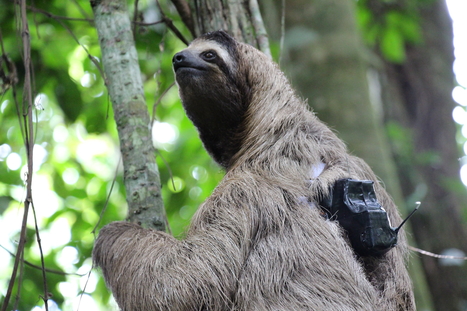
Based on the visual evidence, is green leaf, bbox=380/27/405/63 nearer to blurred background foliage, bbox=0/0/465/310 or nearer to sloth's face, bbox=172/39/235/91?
blurred background foliage, bbox=0/0/465/310

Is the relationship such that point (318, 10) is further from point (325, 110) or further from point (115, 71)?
point (115, 71)

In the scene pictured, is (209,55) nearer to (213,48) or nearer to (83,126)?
(213,48)

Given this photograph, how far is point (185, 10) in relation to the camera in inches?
287

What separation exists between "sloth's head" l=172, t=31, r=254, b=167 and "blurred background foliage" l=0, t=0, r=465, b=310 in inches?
22.6

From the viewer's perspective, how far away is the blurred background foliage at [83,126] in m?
7.12

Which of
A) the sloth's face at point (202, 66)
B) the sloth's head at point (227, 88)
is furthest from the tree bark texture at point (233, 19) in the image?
the sloth's face at point (202, 66)

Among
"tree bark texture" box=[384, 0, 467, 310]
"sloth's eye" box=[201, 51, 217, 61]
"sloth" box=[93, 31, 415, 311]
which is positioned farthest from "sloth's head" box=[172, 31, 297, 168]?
"tree bark texture" box=[384, 0, 467, 310]

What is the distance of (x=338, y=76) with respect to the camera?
29.0 feet

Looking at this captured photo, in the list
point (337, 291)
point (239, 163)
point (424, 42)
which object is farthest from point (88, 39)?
point (424, 42)

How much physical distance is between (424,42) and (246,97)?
10.9m

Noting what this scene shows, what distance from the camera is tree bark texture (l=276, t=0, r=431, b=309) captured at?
27.2ft

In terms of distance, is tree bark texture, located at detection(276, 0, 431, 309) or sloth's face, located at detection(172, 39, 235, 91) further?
tree bark texture, located at detection(276, 0, 431, 309)

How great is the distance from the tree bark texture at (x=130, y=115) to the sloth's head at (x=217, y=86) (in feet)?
1.98

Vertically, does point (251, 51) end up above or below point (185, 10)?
below
